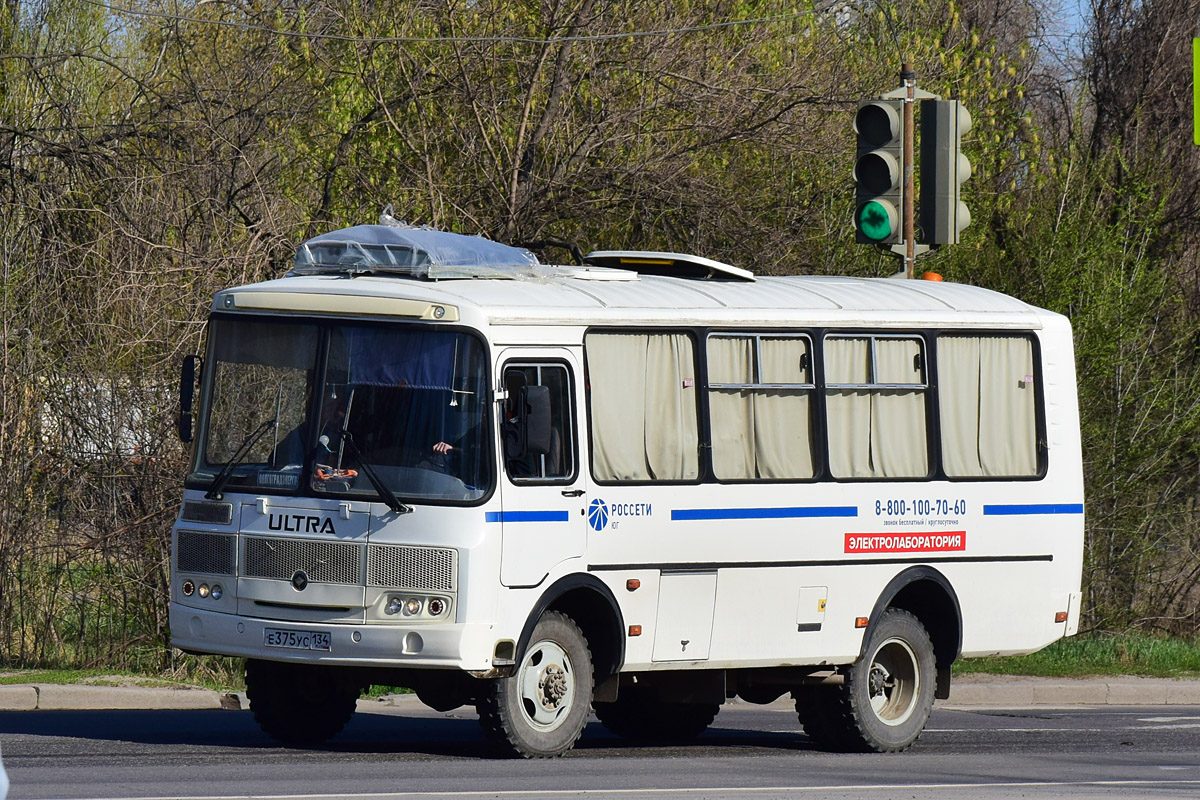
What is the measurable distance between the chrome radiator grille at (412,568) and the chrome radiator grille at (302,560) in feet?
0.34

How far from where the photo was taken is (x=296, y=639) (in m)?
10.6

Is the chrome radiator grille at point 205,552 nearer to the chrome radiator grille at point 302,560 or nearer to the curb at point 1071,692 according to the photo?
the chrome radiator grille at point 302,560

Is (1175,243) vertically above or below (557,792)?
above

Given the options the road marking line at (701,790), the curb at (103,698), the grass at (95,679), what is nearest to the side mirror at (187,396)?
the road marking line at (701,790)

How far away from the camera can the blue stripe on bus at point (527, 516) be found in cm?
1052

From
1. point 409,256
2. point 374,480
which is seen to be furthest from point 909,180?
point 374,480

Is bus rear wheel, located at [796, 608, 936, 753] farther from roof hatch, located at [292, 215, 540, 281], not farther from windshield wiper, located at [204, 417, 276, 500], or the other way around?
windshield wiper, located at [204, 417, 276, 500]

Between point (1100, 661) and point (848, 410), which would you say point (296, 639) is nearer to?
point (848, 410)

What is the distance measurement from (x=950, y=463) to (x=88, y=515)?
22.1 ft

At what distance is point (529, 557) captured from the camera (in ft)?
35.0

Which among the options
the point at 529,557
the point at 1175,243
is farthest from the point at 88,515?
the point at 1175,243

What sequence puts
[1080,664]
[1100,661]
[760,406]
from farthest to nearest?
[1100,661] → [1080,664] → [760,406]

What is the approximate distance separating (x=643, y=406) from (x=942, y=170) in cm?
430

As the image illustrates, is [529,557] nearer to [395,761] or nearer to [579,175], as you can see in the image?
[395,761]
